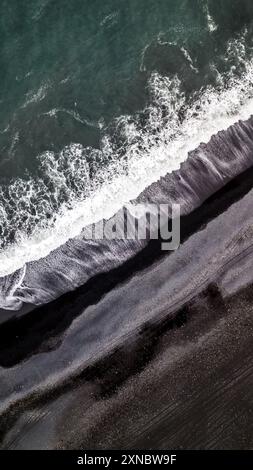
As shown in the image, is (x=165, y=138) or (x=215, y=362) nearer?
(x=215, y=362)

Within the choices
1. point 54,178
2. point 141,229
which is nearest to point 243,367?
point 141,229

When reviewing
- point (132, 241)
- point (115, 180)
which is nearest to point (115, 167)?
point (115, 180)

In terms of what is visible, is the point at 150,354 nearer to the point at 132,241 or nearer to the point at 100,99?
the point at 132,241

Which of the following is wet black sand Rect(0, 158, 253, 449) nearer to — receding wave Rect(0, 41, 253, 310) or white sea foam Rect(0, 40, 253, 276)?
receding wave Rect(0, 41, 253, 310)

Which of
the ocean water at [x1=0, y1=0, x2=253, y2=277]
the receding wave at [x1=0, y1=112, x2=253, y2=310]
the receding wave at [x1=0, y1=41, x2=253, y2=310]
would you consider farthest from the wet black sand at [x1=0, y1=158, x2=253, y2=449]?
the ocean water at [x1=0, y1=0, x2=253, y2=277]

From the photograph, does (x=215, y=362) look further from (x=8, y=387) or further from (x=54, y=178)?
(x=54, y=178)
